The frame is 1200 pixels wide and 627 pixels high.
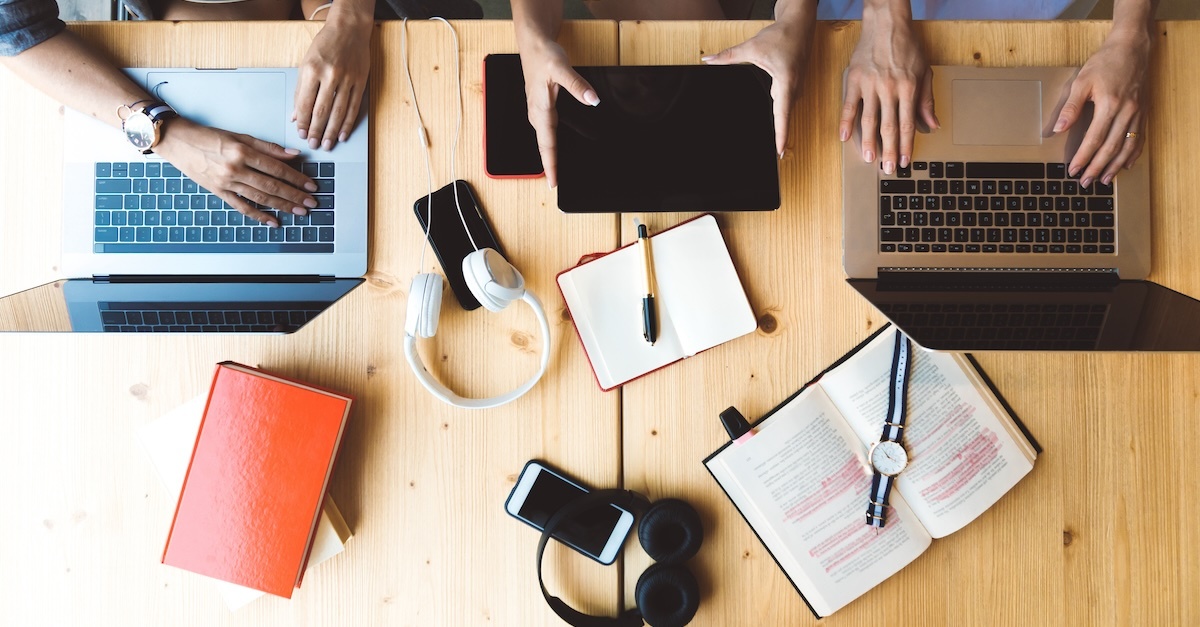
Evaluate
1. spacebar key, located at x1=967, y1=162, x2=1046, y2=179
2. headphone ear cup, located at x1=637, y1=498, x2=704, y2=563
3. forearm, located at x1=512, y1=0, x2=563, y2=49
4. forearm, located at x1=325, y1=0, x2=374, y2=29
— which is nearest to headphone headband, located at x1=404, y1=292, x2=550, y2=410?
headphone ear cup, located at x1=637, y1=498, x2=704, y2=563

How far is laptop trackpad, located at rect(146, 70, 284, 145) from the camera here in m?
0.90

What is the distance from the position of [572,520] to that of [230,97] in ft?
2.46

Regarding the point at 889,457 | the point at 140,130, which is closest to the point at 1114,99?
the point at 889,457

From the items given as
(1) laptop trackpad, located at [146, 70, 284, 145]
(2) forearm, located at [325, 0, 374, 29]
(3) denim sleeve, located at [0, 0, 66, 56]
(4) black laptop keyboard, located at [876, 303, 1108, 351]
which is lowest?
(4) black laptop keyboard, located at [876, 303, 1108, 351]

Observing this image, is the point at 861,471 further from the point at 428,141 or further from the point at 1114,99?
the point at 428,141

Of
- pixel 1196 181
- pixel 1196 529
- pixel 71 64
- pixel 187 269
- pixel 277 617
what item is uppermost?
pixel 71 64

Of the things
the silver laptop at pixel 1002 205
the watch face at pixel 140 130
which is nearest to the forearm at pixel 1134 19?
the silver laptop at pixel 1002 205

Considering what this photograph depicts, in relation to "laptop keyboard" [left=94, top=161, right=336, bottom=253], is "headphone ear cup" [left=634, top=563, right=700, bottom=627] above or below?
below

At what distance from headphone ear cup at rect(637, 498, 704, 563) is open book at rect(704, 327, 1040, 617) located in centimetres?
7

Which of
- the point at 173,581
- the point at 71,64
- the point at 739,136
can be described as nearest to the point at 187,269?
the point at 71,64

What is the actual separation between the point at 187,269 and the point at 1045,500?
1.20 meters

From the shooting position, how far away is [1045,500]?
0.87 meters

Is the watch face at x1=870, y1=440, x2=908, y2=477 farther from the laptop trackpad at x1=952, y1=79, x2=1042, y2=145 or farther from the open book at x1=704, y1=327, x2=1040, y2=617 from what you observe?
the laptop trackpad at x1=952, y1=79, x2=1042, y2=145

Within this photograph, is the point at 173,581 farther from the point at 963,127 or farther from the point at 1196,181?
the point at 1196,181
